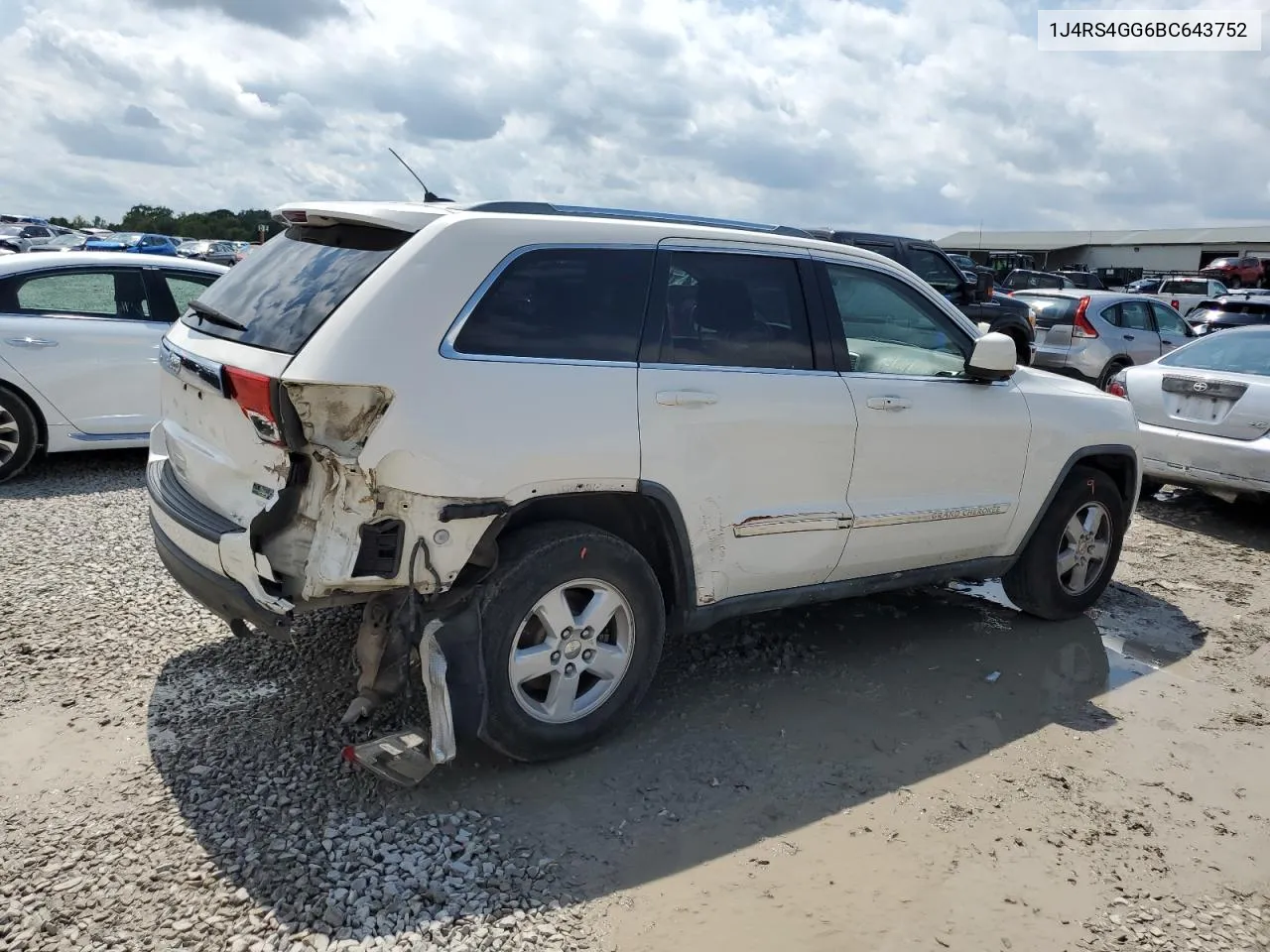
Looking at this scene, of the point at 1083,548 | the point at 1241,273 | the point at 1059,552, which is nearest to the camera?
the point at 1059,552

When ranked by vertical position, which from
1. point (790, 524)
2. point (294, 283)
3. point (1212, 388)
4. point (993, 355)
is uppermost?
point (294, 283)

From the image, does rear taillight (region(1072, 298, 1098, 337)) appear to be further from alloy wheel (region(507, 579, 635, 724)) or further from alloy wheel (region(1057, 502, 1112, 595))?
alloy wheel (region(507, 579, 635, 724))

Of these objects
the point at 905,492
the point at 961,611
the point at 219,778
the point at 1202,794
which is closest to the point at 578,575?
the point at 219,778

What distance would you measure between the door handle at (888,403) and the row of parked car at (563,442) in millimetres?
13

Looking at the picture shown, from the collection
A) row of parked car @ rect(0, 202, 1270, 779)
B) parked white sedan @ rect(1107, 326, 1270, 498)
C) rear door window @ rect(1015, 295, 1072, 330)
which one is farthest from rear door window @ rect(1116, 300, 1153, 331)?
row of parked car @ rect(0, 202, 1270, 779)

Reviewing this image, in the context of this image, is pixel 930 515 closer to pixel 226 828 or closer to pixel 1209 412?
pixel 226 828

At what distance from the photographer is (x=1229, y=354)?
26.0 ft

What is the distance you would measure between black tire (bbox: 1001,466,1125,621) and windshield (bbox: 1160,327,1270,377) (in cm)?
297

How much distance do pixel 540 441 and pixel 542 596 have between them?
0.55 m

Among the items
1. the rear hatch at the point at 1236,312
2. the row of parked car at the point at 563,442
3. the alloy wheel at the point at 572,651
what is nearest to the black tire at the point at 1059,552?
the row of parked car at the point at 563,442

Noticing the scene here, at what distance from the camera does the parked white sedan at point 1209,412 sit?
7.15 m

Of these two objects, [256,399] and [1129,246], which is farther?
[1129,246]

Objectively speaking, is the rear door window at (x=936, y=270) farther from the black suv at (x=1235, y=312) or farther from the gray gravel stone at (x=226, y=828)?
the gray gravel stone at (x=226, y=828)

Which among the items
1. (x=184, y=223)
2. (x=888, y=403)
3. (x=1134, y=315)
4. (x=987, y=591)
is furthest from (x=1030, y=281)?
(x=184, y=223)
